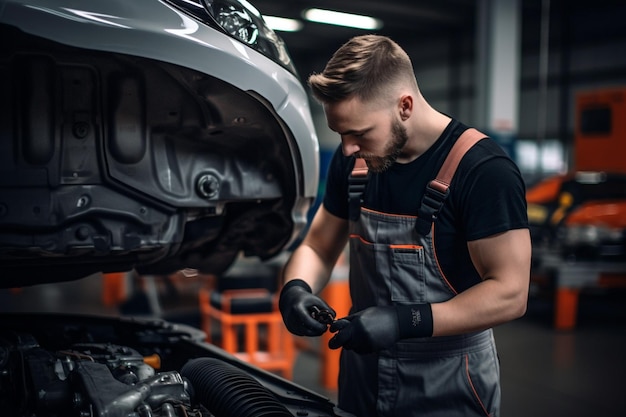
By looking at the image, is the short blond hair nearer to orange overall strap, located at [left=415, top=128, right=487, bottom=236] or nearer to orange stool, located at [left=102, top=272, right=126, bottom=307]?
orange overall strap, located at [left=415, top=128, right=487, bottom=236]

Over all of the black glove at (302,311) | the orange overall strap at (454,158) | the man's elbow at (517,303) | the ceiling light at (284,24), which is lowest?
the black glove at (302,311)

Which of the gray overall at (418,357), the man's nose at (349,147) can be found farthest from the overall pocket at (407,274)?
the man's nose at (349,147)

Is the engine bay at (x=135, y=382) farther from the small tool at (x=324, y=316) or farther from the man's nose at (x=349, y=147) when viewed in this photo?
the man's nose at (x=349, y=147)

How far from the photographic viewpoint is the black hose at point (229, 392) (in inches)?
50.8

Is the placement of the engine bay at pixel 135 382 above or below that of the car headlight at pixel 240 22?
below

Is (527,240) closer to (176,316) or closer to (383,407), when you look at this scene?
(383,407)

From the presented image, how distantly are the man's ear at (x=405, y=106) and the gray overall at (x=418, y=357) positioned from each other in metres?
0.25

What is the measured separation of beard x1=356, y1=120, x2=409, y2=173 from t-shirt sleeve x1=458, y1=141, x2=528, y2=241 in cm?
19

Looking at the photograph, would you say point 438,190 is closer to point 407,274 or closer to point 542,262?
point 407,274

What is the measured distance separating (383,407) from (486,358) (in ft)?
0.93

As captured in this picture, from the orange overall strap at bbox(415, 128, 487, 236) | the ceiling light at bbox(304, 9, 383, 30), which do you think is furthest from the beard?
the ceiling light at bbox(304, 9, 383, 30)

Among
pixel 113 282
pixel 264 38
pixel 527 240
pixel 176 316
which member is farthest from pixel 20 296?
pixel 527 240

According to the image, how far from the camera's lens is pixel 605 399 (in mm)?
3531

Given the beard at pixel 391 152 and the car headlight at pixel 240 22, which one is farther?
the beard at pixel 391 152
